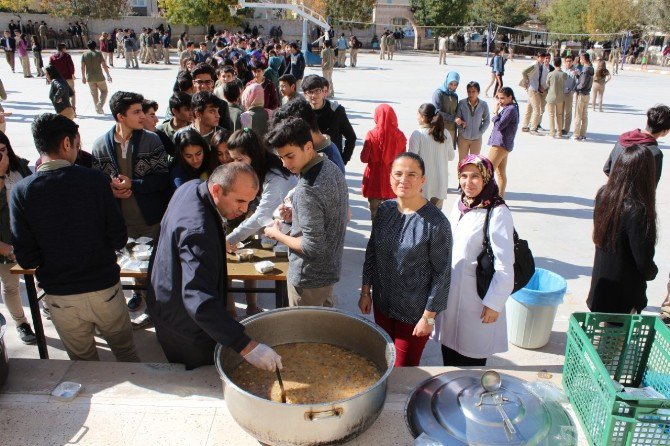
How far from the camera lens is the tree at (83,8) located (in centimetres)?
3619

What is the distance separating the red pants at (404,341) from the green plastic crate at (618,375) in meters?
0.89

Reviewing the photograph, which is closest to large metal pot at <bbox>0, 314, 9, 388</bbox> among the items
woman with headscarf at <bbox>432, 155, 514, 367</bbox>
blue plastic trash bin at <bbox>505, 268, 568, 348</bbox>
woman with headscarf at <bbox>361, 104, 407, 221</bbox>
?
woman with headscarf at <bbox>432, 155, 514, 367</bbox>

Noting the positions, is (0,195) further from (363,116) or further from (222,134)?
(363,116)

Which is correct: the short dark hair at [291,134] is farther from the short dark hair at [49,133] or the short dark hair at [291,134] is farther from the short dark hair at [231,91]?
the short dark hair at [231,91]

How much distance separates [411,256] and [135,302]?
2.89 meters

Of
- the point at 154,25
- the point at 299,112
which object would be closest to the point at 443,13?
the point at 154,25

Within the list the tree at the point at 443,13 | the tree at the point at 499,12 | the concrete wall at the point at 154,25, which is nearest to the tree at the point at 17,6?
the concrete wall at the point at 154,25

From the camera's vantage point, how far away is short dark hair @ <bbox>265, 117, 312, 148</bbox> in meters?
2.93

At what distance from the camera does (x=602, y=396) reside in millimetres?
1932

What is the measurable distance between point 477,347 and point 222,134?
8.57 ft

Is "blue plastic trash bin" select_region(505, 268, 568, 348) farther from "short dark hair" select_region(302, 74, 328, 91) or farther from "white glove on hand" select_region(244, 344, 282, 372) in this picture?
"short dark hair" select_region(302, 74, 328, 91)

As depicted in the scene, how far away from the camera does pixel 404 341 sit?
10.2 ft

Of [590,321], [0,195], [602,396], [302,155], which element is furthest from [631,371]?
[0,195]

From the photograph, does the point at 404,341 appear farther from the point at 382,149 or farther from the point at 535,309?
the point at 382,149
